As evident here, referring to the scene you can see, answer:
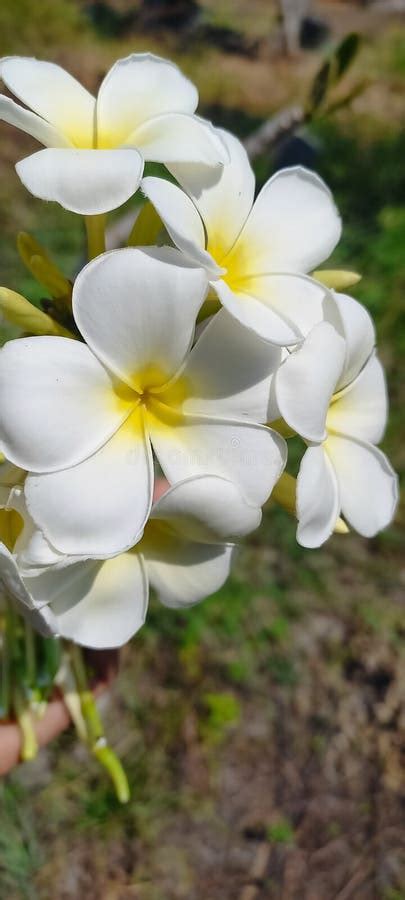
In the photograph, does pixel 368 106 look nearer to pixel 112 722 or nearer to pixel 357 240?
pixel 357 240

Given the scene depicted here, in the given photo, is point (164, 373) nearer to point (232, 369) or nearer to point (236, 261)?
point (232, 369)

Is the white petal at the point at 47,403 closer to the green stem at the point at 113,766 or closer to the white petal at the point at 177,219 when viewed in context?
the white petal at the point at 177,219

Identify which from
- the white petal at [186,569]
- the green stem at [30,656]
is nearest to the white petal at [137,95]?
the white petal at [186,569]

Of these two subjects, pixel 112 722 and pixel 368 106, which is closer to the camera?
pixel 112 722

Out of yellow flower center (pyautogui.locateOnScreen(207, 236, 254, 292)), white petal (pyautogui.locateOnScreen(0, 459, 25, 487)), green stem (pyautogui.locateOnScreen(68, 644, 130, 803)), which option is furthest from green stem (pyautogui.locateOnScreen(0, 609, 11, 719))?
yellow flower center (pyautogui.locateOnScreen(207, 236, 254, 292))

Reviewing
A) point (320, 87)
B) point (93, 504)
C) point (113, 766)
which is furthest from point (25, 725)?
point (320, 87)

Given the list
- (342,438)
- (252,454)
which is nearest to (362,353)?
(342,438)
